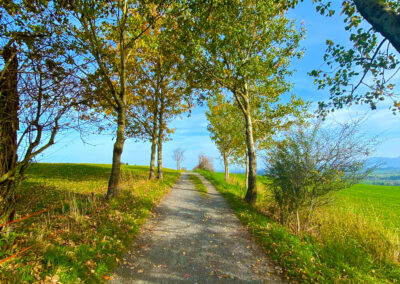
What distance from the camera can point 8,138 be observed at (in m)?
3.88

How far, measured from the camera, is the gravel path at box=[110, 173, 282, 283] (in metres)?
3.86

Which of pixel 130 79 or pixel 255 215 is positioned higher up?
pixel 130 79

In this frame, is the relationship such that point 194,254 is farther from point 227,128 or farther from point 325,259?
point 227,128

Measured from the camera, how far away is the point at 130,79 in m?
14.5

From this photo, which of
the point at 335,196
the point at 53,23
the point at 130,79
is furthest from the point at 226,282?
the point at 130,79

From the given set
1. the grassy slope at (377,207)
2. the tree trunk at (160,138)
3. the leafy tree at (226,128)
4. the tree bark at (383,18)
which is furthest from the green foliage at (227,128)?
the tree bark at (383,18)

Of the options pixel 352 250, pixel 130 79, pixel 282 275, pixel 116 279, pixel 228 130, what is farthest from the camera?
pixel 228 130

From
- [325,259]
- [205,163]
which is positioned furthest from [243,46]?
[205,163]

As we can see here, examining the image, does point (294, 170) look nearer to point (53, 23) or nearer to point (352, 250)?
point (352, 250)

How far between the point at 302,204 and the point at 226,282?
182 inches

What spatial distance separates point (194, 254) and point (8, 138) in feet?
17.2

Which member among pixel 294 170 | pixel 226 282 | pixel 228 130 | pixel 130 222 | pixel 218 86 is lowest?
pixel 226 282

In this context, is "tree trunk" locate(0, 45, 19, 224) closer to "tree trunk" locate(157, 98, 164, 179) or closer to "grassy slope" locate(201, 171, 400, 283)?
"grassy slope" locate(201, 171, 400, 283)

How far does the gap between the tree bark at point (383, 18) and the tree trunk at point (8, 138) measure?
732cm
